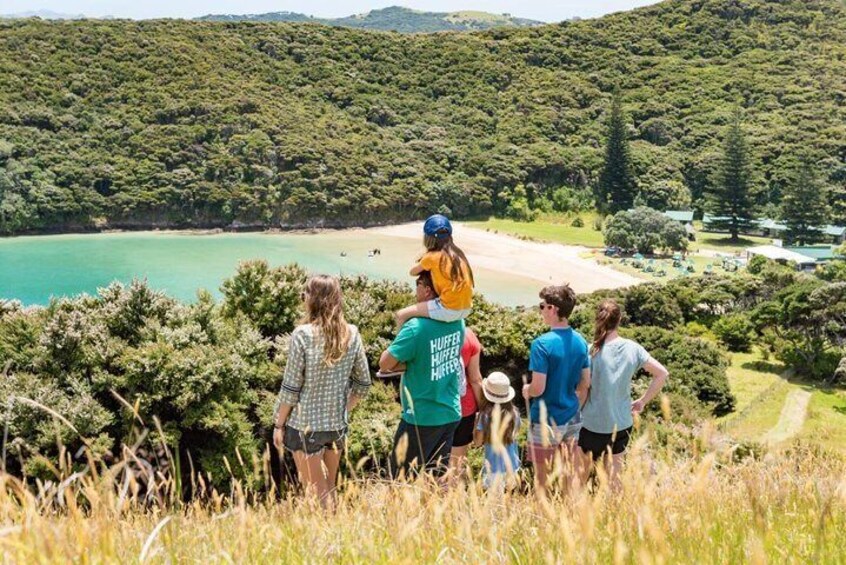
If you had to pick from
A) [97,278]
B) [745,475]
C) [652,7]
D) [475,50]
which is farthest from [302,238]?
[652,7]

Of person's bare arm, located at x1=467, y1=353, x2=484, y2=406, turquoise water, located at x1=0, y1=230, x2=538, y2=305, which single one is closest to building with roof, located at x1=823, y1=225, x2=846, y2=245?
turquoise water, located at x1=0, y1=230, x2=538, y2=305

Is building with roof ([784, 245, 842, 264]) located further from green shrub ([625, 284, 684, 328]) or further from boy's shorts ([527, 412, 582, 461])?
boy's shorts ([527, 412, 582, 461])

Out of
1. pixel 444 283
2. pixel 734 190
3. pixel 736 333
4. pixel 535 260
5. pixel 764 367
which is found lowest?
pixel 764 367

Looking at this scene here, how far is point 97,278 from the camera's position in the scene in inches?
1496

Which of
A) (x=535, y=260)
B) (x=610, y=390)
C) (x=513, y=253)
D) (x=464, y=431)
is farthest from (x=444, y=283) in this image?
(x=513, y=253)

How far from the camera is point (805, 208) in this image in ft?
163

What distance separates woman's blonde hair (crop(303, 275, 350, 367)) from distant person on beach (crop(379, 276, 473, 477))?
26 cm

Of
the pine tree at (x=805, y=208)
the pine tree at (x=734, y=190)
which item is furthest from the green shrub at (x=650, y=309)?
the pine tree at (x=734, y=190)

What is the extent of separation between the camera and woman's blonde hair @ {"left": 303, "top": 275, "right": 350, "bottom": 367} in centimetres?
356

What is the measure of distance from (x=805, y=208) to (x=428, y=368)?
54.3 meters

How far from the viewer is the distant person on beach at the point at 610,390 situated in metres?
3.90

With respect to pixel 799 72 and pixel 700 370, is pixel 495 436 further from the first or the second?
pixel 799 72

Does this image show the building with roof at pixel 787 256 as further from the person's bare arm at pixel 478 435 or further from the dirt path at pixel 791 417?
the person's bare arm at pixel 478 435

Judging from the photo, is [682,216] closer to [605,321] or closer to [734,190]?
[734,190]
